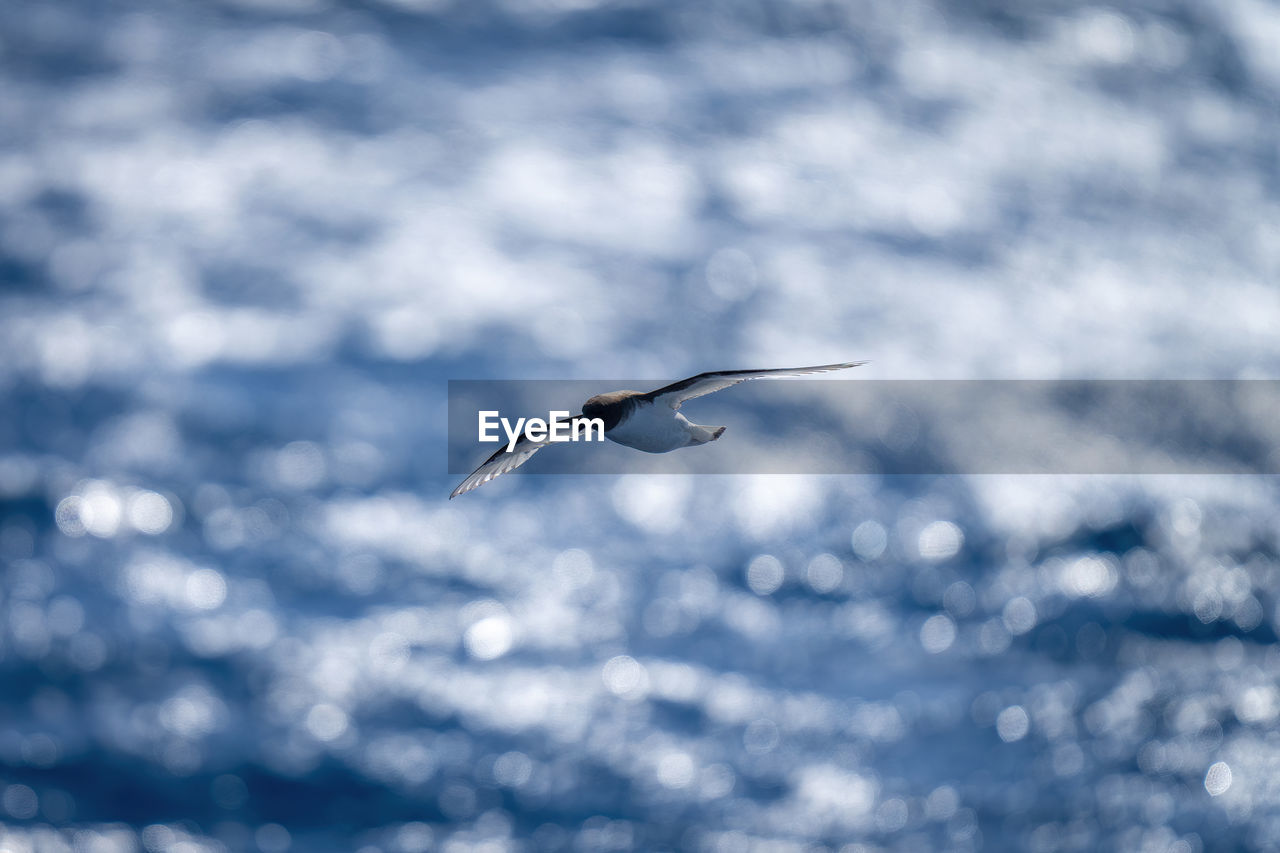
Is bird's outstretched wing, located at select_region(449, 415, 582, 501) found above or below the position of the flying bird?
below

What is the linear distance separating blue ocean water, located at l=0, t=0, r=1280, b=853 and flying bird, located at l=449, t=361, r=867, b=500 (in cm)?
4064

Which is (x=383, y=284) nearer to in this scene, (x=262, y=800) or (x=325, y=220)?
(x=325, y=220)

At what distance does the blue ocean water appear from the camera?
179 ft

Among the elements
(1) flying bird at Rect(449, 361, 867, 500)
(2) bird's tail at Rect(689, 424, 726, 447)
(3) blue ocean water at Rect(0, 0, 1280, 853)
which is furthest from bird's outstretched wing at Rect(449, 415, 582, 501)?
(3) blue ocean water at Rect(0, 0, 1280, 853)

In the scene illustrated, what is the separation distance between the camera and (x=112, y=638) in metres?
54.1

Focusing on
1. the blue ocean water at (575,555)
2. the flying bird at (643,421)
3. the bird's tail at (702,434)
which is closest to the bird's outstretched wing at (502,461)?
the flying bird at (643,421)

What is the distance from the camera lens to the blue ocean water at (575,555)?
54.7m

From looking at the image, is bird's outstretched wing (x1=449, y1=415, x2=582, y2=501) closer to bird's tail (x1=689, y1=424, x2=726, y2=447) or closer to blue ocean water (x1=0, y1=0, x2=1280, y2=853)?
bird's tail (x1=689, y1=424, x2=726, y2=447)

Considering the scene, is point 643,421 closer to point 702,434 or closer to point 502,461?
point 702,434

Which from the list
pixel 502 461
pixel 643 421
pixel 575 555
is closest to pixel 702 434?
pixel 643 421

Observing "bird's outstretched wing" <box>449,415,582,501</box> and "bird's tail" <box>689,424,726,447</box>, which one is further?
"bird's tail" <box>689,424,726,447</box>

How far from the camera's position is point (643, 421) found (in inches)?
502

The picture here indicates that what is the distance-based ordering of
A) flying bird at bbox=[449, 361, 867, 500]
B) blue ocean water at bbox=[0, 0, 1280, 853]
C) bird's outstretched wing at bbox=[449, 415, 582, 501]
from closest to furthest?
1. flying bird at bbox=[449, 361, 867, 500]
2. bird's outstretched wing at bbox=[449, 415, 582, 501]
3. blue ocean water at bbox=[0, 0, 1280, 853]

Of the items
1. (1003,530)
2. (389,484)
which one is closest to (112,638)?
(389,484)
